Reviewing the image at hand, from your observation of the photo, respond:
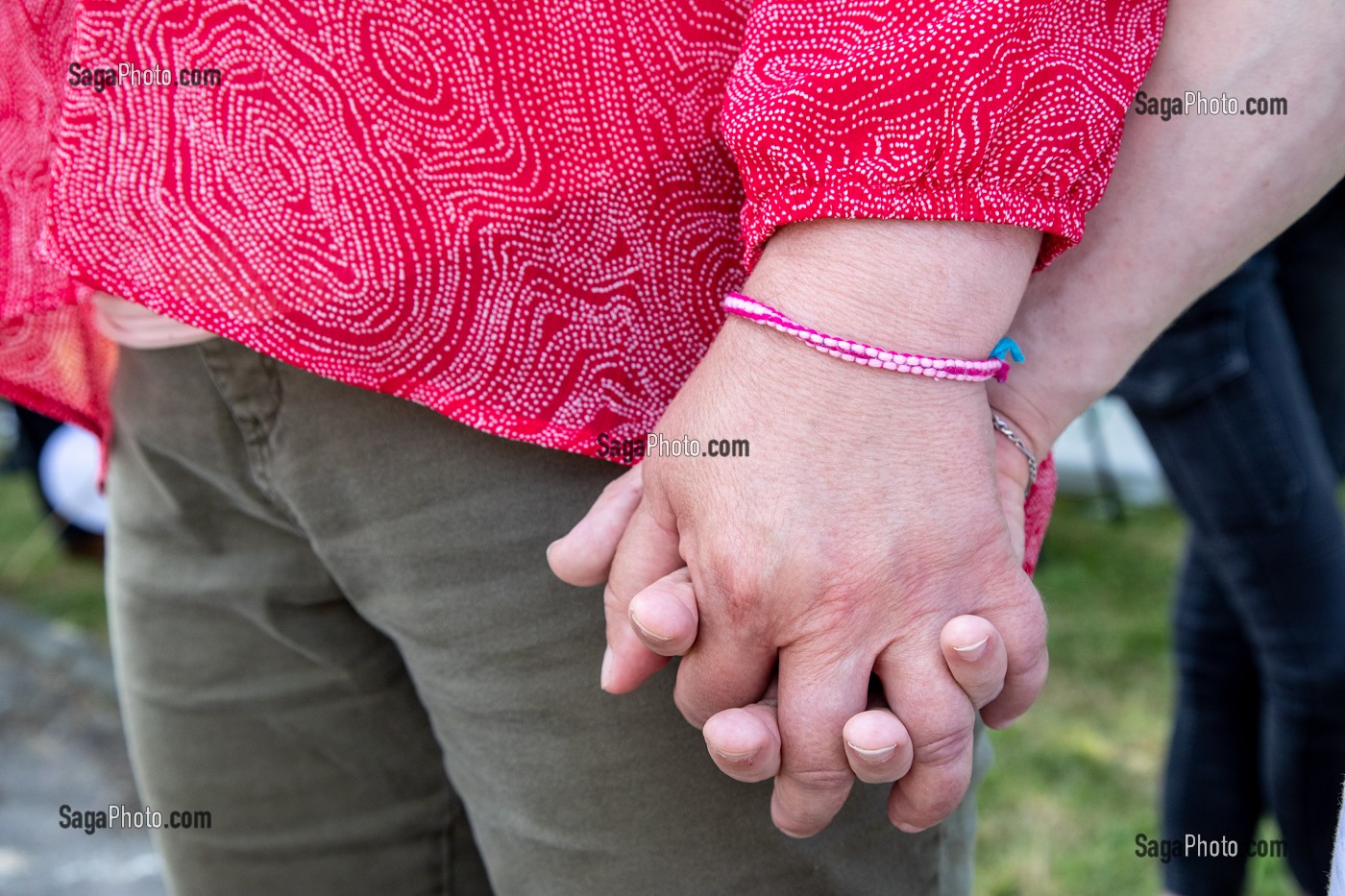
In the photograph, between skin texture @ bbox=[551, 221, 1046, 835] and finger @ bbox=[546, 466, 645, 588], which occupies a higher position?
skin texture @ bbox=[551, 221, 1046, 835]

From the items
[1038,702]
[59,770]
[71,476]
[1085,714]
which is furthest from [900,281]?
[71,476]

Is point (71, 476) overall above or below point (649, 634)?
below

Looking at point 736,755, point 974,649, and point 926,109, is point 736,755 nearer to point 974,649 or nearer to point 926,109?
point 974,649

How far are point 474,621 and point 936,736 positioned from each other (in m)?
0.33

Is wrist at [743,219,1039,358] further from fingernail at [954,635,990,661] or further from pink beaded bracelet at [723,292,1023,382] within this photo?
fingernail at [954,635,990,661]

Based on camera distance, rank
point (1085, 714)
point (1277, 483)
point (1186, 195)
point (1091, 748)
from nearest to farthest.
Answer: point (1186, 195) < point (1277, 483) < point (1091, 748) < point (1085, 714)

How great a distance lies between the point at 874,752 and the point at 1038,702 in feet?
8.71

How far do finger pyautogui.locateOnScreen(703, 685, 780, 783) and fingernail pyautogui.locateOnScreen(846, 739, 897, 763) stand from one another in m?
0.05

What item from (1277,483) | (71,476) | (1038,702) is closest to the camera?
(1277,483)

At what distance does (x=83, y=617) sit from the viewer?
386 cm

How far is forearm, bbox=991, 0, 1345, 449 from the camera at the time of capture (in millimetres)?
686

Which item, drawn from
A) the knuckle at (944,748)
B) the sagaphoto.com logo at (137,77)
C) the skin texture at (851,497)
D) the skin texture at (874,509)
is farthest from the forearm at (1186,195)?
the sagaphoto.com logo at (137,77)

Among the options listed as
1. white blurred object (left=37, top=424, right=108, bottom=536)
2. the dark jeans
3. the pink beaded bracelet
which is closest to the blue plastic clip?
the pink beaded bracelet

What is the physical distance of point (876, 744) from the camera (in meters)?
0.62
